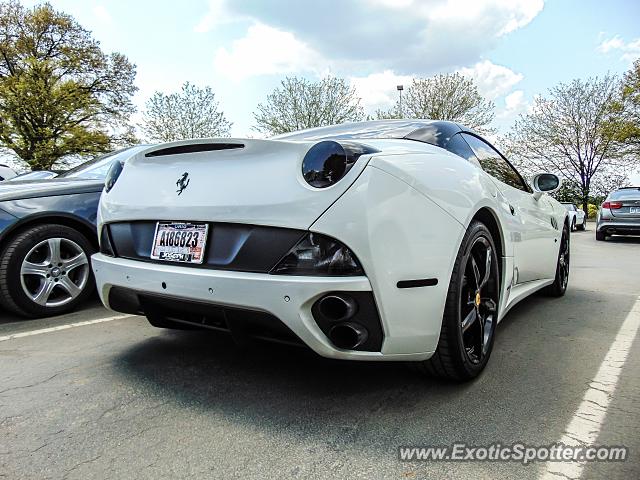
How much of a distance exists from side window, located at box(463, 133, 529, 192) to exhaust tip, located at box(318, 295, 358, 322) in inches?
59.7

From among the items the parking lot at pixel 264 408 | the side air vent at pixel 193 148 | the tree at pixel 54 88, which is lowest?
the parking lot at pixel 264 408

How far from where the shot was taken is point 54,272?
11.7 ft

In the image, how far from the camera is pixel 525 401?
6.92 ft

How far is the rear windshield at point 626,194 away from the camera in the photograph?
38.0 feet

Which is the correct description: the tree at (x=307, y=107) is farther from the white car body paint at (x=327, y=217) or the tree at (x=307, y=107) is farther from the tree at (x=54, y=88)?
the white car body paint at (x=327, y=217)

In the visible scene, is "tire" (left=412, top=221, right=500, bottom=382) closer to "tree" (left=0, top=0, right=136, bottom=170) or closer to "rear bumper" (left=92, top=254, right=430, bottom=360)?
"rear bumper" (left=92, top=254, right=430, bottom=360)

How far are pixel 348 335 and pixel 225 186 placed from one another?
0.79 metres

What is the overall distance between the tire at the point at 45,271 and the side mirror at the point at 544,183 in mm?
3524

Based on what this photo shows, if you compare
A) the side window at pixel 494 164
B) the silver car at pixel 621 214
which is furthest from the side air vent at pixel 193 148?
the silver car at pixel 621 214

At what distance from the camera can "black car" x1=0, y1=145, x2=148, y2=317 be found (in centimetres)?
338

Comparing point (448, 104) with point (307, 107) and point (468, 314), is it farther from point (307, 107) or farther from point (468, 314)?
point (468, 314)

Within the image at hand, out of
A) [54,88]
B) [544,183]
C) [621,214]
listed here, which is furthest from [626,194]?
[54,88]

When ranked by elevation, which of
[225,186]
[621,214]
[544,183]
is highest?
[225,186]

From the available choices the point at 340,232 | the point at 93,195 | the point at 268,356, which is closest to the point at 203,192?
the point at 340,232
